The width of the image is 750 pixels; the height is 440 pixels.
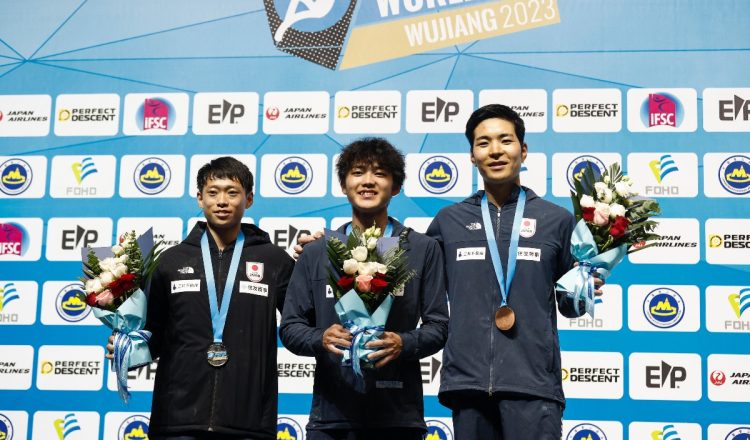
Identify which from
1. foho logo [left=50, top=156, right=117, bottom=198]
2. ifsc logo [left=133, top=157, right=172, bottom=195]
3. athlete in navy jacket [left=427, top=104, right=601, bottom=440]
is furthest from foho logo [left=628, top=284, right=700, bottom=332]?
foho logo [left=50, top=156, right=117, bottom=198]

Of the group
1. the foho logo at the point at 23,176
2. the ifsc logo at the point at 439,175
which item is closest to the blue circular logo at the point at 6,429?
A: the foho logo at the point at 23,176

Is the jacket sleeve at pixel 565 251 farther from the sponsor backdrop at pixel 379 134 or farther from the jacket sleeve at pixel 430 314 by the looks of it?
the sponsor backdrop at pixel 379 134

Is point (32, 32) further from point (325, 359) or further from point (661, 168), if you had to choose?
point (661, 168)

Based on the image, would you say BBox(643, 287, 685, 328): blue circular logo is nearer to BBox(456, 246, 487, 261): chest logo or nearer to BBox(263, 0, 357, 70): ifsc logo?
BBox(456, 246, 487, 261): chest logo

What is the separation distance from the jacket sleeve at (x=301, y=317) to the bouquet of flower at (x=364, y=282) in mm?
132

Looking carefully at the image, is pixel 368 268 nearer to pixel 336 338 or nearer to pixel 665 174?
pixel 336 338

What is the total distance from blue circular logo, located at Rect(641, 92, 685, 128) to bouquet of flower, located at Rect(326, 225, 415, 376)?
260 centimetres

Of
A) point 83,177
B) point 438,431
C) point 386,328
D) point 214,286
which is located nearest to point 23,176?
point 83,177

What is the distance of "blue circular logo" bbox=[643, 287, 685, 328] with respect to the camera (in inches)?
180

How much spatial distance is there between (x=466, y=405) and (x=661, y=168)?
240 centimetres

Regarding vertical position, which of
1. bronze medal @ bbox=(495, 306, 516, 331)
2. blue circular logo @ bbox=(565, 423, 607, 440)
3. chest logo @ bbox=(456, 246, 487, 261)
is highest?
chest logo @ bbox=(456, 246, 487, 261)

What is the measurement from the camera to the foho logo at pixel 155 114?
504cm

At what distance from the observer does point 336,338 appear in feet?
8.61

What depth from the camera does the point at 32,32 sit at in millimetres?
5277
